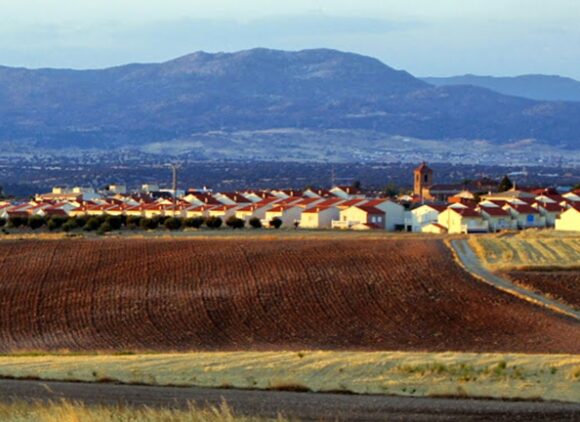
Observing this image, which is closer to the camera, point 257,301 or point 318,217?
point 257,301

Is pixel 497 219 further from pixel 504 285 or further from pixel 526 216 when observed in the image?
pixel 504 285

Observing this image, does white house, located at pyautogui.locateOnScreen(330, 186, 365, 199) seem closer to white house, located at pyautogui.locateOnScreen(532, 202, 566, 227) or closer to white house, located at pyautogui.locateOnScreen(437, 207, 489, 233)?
white house, located at pyautogui.locateOnScreen(532, 202, 566, 227)

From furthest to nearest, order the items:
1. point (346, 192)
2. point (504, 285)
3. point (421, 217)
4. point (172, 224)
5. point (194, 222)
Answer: point (346, 192)
point (421, 217)
point (194, 222)
point (172, 224)
point (504, 285)

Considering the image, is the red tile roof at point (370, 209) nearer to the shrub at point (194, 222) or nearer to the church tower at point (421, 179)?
the shrub at point (194, 222)

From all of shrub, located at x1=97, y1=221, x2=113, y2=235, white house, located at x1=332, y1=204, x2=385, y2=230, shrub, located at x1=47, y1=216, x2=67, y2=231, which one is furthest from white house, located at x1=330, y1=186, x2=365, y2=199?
shrub, located at x1=97, y1=221, x2=113, y2=235

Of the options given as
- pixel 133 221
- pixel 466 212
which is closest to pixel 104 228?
pixel 133 221

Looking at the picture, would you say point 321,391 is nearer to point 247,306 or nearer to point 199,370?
point 199,370
